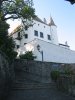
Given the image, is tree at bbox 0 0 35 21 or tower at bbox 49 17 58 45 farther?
tower at bbox 49 17 58 45

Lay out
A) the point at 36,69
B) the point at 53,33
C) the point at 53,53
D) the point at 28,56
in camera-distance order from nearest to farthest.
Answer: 1. the point at 36,69
2. the point at 28,56
3. the point at 53,53
4. the point at 53,33

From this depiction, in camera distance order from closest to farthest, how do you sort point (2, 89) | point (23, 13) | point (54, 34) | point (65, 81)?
point (2, 89) < point (65, 81) < point (23, 13) < point (54, 34)

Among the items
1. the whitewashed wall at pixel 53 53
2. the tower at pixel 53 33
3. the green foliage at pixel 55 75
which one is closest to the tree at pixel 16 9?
the whitewashed wall at pixel 53 53

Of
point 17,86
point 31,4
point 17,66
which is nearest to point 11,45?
point 17,66

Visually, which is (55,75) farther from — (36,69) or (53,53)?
(53,53)

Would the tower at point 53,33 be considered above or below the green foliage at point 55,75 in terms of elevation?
above

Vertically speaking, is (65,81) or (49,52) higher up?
(49,52)

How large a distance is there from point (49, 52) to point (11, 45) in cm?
1195

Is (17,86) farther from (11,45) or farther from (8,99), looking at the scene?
(11,45)

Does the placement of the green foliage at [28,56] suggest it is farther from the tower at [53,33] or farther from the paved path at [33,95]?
the tower at [53,33]

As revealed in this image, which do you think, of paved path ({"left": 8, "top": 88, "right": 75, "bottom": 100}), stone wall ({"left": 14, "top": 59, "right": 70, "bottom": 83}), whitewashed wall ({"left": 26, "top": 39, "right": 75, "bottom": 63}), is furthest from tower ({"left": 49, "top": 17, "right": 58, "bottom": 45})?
paved path ({"left": 8, "top": 88, "right": 75, "bottom": 100})

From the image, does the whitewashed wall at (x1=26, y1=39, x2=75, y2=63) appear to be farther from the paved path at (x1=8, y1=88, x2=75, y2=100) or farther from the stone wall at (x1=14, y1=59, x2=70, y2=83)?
the paved path at (x1=8, y1=88, x2=75, y2=100)

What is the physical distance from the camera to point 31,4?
30.2 meters

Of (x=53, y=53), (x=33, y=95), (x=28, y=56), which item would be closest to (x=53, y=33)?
(x=53, y=53)
